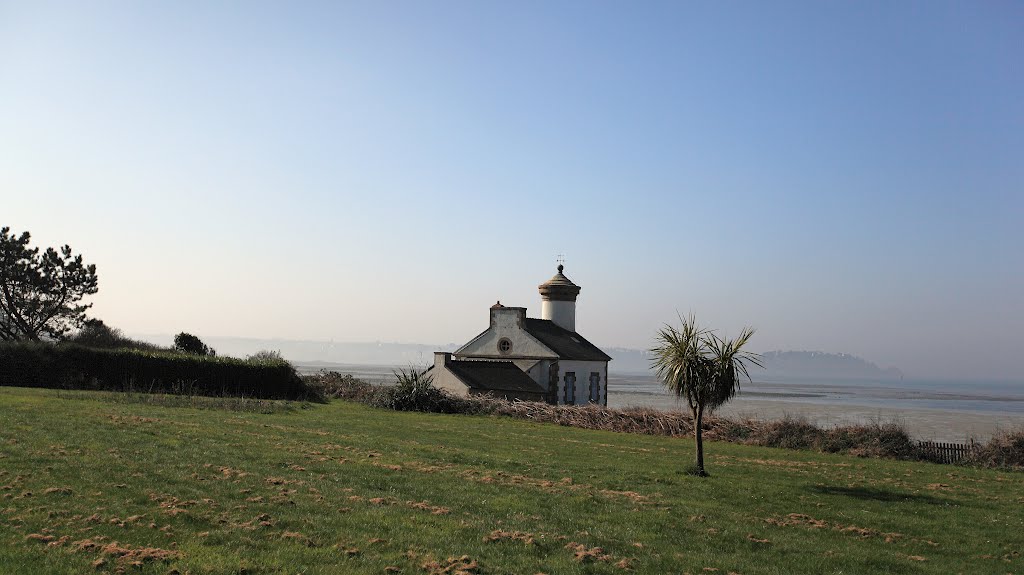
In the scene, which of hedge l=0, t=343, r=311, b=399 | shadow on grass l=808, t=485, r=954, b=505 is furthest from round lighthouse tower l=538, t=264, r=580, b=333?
shadow on grass l=808, t=485, r=954, b=505

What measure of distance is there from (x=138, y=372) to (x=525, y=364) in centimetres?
2346

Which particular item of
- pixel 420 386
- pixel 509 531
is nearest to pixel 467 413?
pixel 420 386

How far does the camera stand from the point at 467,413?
141 ft

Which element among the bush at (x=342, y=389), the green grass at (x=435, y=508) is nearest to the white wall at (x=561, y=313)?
the bush at (x=342, y=389)

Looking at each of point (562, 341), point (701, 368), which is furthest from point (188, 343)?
point (701, 368)

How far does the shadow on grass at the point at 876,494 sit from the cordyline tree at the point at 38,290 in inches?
2156

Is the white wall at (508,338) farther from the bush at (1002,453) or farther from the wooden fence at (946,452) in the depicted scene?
the bush at (1002,453)

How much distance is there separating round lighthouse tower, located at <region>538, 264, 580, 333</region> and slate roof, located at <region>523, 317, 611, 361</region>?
75 centimetres

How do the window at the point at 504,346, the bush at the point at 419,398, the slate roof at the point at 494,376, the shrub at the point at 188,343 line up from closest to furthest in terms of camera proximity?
1. the bush at the point at 419,398
2. the slate roof at the point at 494,376
3. the window at the point at 504,346
4. the shrub at the point at 188,343

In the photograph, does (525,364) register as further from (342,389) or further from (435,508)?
(435,508)

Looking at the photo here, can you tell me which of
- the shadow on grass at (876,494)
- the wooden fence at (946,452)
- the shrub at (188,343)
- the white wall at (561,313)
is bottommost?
the shadow on grass at (876,494)

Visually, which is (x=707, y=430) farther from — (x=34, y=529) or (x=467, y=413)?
(x=34, y=529)

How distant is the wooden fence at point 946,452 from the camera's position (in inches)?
1163

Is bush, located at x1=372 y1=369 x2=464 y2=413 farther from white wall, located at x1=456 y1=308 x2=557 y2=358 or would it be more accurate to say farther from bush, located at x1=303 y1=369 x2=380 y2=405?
white wall, located at x1=456 y1=308 x2=557 y2=358
